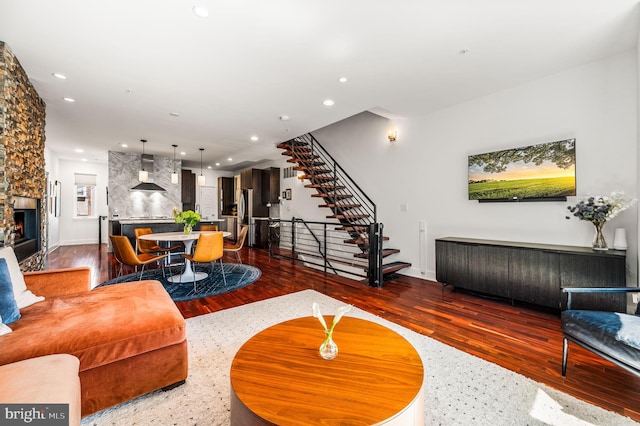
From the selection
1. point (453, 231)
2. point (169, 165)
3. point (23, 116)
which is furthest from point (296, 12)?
point (169, 165)

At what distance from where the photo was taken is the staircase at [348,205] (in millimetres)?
4344

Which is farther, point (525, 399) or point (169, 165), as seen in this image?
point (169, 165)

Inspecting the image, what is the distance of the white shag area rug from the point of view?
5.17 ft

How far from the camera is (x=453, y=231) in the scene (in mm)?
4445

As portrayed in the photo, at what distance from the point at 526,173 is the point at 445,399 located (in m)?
3.18

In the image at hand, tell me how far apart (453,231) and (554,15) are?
9.46 ft

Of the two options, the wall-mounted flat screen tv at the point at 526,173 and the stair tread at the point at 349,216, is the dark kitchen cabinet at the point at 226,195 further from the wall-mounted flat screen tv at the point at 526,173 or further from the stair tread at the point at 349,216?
the wall-mounted flat screen tv at the point at 526,173

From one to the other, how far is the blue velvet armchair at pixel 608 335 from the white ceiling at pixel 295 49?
2.36 metres

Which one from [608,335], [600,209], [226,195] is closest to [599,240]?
[600,209]

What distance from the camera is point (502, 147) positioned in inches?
154

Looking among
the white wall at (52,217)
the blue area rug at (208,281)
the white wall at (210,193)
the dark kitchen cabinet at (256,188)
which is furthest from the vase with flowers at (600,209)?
the white wall at (210,193)

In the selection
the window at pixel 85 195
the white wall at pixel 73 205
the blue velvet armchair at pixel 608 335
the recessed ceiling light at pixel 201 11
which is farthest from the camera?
the window at pixel 85 195

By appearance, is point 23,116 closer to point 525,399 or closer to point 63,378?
point 63,378

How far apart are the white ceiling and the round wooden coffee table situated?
8.12 ft
